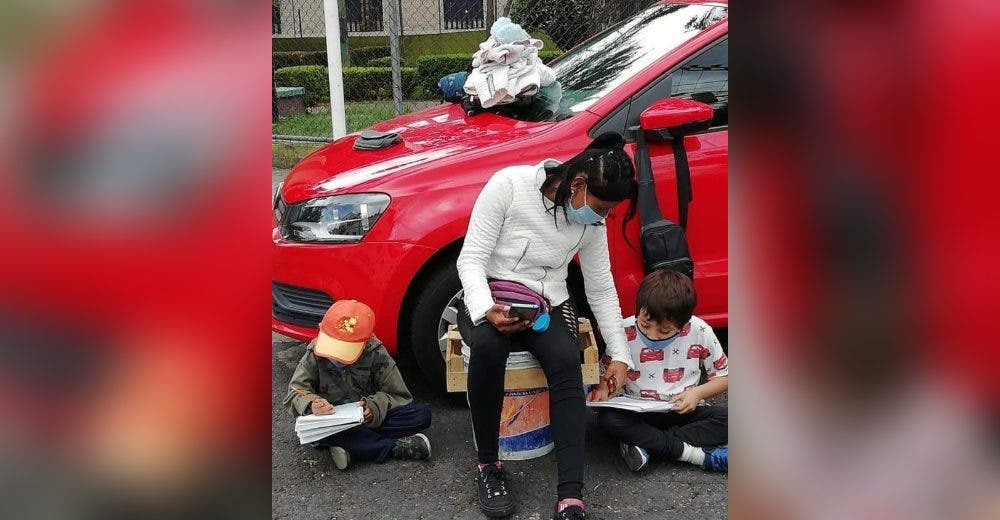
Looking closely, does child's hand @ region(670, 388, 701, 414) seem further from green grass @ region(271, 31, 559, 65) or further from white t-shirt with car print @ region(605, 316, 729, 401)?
green grass @ region(271, 31, 559, 65)

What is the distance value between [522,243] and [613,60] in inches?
59.0

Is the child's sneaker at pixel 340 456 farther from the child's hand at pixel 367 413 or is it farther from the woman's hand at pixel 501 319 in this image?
the woman's hand at pixel 501 319

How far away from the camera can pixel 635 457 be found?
310 cm

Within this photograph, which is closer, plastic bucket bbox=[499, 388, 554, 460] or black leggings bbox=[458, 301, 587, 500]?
black leggings bbox=[458, 301, 587, 500]

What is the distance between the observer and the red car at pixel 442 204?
10.9ft

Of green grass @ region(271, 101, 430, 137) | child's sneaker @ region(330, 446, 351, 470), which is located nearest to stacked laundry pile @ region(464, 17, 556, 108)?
child's sneaker @ region(330, 446, 351, 470)

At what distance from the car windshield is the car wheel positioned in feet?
2.92

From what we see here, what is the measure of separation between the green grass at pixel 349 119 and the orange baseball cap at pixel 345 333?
6.59 metres

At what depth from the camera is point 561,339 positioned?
9.56 ft

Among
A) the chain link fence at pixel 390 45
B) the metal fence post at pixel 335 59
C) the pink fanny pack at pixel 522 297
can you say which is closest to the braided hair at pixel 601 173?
the pink fanny pack at pixel 522 297

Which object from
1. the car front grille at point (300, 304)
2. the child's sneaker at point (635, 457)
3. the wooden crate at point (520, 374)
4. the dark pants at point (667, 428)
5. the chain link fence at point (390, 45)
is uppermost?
the chain link fence at point (390, 45)

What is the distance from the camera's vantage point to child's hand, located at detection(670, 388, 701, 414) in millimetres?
3105
